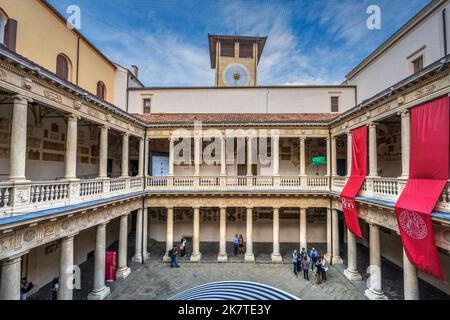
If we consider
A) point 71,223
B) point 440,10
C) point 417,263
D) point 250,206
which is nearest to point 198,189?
point 250,206

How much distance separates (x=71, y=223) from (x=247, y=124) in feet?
38.1

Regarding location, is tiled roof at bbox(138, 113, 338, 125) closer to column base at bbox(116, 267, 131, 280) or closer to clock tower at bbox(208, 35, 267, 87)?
clock tower at bbox(208, 35, 267, 87)

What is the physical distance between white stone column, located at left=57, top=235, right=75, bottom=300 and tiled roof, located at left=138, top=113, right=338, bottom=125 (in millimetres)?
9350

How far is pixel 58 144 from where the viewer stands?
12.4 meters

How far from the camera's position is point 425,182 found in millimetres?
8016

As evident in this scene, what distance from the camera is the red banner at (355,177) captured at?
12.0 meters

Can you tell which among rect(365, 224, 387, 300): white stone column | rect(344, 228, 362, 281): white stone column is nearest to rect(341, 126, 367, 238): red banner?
rect(365, 224, 387, 300): white stone column

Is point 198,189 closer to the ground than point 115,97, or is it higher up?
closer to the ground

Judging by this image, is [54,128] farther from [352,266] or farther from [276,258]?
[352,266]

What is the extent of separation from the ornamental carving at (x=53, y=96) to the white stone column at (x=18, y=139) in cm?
92

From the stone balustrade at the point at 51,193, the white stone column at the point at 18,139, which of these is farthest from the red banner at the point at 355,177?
the white stone column at the point at 18,139

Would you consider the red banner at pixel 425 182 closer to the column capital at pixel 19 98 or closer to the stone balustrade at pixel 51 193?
the stone balustrade at pixel 51 193
